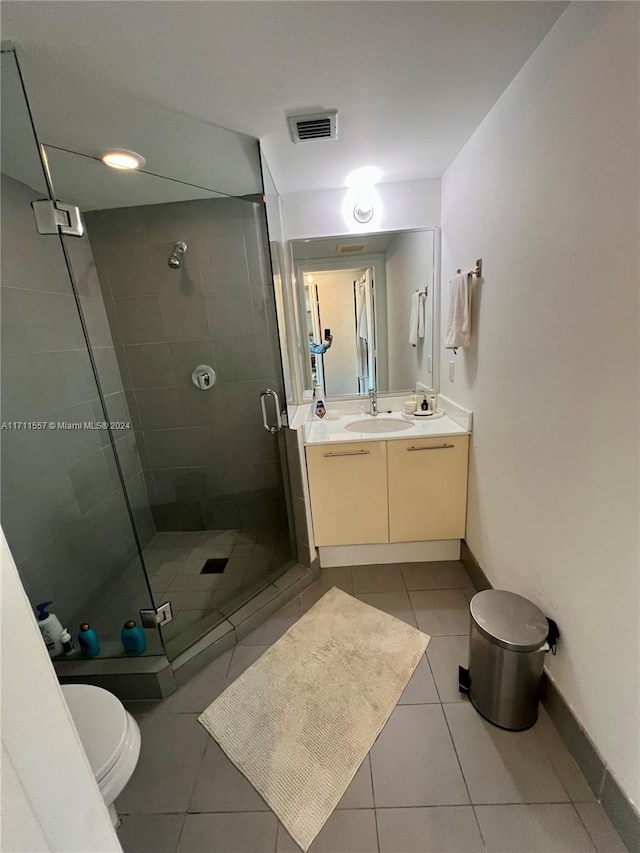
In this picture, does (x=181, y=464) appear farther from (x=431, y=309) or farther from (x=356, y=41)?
(x=356, y=41)

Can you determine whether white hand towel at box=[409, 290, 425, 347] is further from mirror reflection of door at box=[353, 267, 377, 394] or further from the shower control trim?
the shower control trim

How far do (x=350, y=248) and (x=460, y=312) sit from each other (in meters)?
0.89

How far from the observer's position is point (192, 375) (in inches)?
88.2

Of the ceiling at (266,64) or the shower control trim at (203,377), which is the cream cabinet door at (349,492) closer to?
the shower control trim at (203,377)

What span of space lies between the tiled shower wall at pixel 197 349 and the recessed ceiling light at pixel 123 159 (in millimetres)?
373

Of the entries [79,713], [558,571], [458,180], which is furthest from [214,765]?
[458,180]

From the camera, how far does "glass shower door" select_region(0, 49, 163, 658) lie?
1.43m

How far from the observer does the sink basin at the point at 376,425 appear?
216cm

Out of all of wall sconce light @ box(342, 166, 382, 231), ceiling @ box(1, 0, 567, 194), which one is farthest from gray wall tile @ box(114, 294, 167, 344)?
wall sconce light @ box(342, 166, 382, 231)

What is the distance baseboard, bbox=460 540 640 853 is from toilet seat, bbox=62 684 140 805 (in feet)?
4.54

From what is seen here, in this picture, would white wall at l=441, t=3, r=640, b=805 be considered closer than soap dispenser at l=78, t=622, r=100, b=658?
Yes

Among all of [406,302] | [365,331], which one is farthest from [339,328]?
[406,302]

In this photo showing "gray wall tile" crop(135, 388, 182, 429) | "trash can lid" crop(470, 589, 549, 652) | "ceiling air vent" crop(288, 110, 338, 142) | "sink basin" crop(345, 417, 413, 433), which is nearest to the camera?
"trash can lid" crop(470, 589, 549, 652)

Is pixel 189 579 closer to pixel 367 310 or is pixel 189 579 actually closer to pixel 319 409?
pixel 319 409
